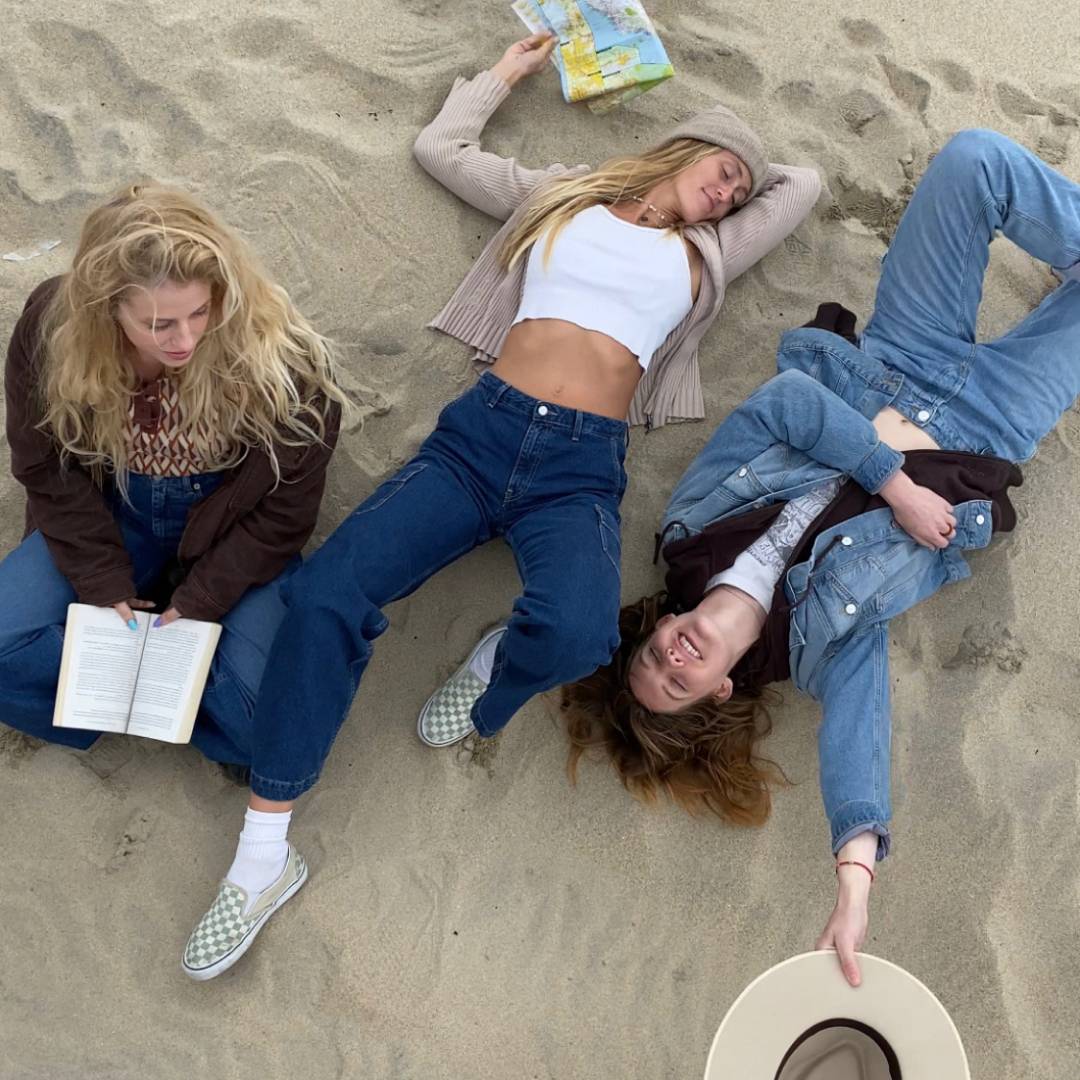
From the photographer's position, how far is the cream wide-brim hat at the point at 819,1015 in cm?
186

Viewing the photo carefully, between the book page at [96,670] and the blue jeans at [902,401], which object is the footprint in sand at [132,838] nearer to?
the book page at [96,670]

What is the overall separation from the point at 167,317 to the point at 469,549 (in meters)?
1.04

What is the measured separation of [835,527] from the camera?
2795 millimetres

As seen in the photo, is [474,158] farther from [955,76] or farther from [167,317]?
[955,76]

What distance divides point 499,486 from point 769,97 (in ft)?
5.58

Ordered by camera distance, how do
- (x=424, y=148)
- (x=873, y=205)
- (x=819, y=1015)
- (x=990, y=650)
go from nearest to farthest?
(x=819, y=1015) → (x=990, y=650) → (x=424, y=148) → (x=873, y=205)

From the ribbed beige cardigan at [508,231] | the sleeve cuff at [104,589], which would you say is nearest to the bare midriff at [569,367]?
the ribbed beige cardigan at [508,231]

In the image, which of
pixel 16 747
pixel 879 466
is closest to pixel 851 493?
pixel 879 466

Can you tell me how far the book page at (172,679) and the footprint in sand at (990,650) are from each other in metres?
2.18

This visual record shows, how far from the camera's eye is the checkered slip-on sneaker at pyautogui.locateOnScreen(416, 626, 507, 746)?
288 cm

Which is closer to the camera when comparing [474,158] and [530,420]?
[530,420]

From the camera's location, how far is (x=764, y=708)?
9.77 feet

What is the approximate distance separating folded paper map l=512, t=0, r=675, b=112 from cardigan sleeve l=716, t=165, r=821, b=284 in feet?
1.65

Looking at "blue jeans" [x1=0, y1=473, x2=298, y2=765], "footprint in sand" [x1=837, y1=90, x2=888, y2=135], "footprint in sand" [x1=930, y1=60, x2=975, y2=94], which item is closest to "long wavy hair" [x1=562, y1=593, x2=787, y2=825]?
"blue jeans" [x1=0, y1=473, x2=298, y2=765]
